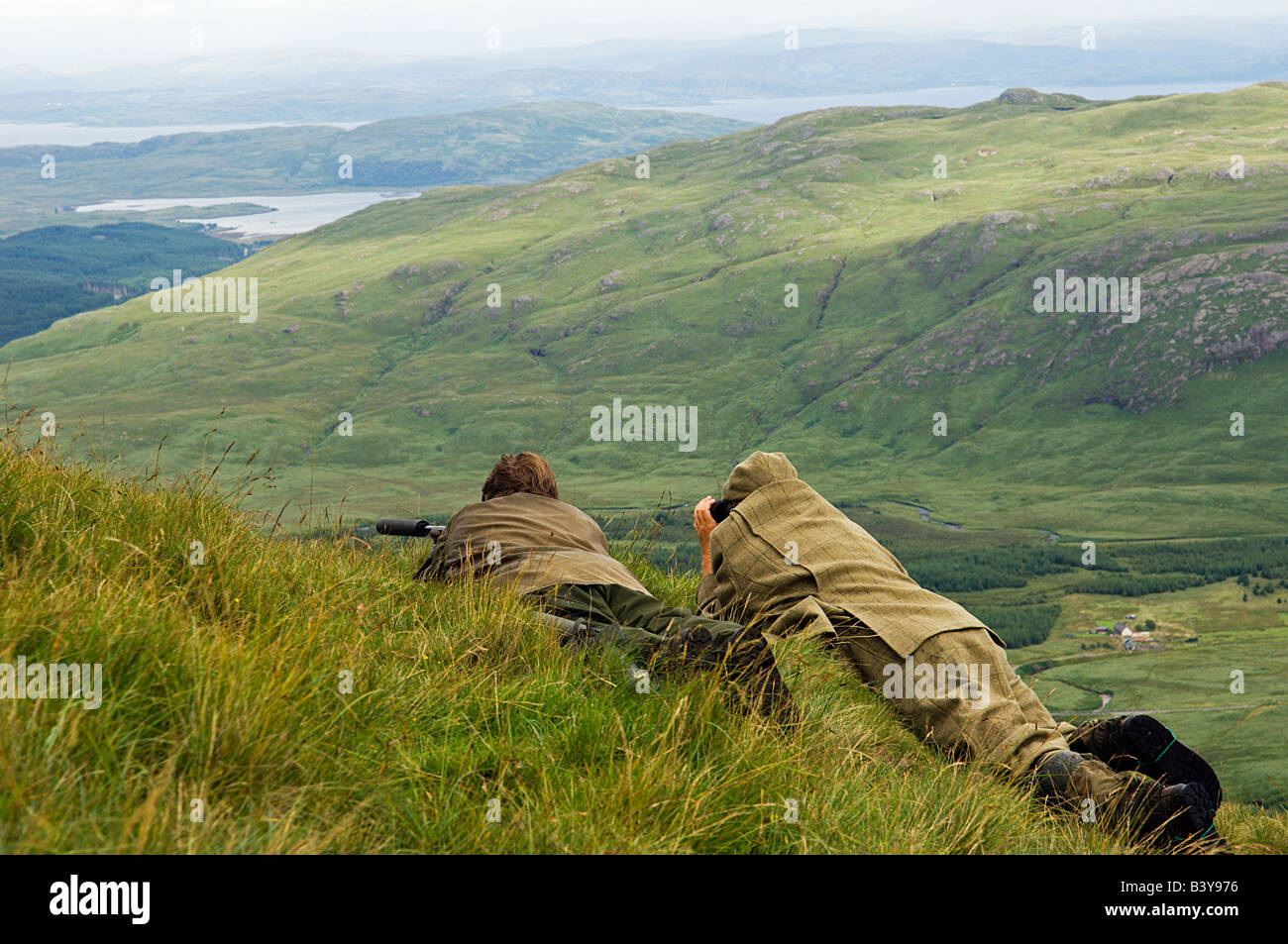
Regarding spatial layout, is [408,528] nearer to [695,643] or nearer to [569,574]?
[569,574]

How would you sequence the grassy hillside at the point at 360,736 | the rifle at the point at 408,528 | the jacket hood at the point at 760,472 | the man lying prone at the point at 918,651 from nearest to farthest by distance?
the grassy hillside at the point at 360,736 → the man lying prone at the point at 918,651 → the jacket hood at the point at 760,472 → the rifle at the point at 408,528

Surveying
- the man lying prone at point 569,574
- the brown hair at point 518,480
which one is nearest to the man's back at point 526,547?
the man lying prone at point 569,574

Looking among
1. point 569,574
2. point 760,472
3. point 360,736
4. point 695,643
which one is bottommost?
point 569,574

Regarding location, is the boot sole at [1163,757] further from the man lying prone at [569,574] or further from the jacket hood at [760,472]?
the jacket hood at [760,472]

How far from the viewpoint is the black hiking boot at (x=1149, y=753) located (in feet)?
18.4

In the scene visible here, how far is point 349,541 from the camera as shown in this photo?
8203mm

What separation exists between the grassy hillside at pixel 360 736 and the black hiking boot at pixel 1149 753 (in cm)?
75

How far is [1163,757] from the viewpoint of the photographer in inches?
225

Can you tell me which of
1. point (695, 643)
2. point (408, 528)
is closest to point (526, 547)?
point (408, 528)

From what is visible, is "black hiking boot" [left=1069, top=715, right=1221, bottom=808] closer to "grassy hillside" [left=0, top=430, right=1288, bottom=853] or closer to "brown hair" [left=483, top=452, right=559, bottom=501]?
"grassy hillside" [left=0, top=430, right=1288, bottom=853]

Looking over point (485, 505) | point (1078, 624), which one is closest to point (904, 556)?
point (1078, 624)

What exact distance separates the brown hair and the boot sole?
198 inches

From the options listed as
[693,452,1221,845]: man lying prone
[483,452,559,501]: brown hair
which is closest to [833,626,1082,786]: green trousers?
[693,452,1221,845]: man lying prone

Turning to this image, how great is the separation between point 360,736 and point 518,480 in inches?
199
